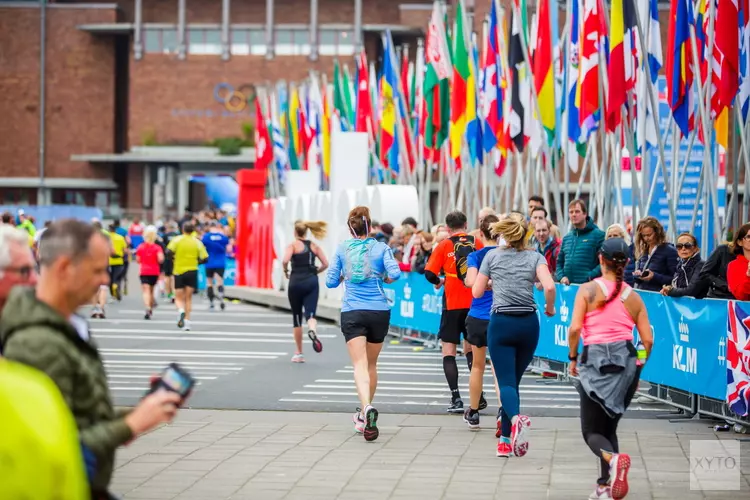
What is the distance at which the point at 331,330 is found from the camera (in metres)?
24.3

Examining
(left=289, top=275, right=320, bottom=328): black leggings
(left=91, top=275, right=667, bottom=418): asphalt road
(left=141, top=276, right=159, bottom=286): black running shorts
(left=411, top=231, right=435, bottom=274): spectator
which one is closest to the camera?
(left=91, top=275, right=667, bottom=418): asphalt road

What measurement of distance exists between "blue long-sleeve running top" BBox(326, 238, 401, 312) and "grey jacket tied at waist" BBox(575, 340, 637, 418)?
3.29 meters

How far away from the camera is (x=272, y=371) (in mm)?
16453

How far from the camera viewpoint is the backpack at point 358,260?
1115cm

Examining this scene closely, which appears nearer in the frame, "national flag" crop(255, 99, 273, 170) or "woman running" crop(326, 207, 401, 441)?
"woman running" crop(326, 207, 401, 441)

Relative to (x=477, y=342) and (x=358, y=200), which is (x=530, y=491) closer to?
(x=477, y=342)

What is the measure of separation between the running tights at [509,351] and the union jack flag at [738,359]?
80.8 inches

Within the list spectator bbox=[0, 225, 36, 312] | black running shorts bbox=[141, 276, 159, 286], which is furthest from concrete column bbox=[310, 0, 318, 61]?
spectator bbox=[0, 225, 36, 312]

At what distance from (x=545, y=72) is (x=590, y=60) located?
6.36ft

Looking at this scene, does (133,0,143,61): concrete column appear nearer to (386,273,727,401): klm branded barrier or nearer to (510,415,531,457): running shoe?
(386,273,727,401): klm branded barrier

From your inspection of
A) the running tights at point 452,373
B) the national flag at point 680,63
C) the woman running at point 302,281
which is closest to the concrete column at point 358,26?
the national flag at point 680,63

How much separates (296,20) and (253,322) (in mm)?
63500

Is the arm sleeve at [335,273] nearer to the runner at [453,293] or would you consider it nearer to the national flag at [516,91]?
the runner at [453,293]

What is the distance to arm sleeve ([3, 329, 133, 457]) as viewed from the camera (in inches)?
148
